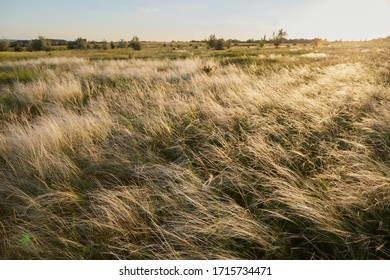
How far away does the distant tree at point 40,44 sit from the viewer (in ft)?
116

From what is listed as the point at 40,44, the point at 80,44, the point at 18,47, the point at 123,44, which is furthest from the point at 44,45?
the point at 123,44

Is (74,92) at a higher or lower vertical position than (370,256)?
higher

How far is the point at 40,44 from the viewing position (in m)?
35.8

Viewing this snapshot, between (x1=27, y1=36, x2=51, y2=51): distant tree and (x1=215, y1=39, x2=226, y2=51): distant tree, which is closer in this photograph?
(x1=215, y1=39, x2=226, y2=51): distant tree

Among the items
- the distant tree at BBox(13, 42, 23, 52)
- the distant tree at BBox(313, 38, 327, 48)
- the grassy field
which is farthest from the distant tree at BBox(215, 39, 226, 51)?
the grassy field

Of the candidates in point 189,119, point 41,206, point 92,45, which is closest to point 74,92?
point 189,119

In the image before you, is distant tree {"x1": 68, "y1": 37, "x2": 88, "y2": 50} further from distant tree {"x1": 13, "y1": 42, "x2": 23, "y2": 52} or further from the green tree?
distant tree {"x1": 13, "y1": 42, "x2": 23, "y2": 52}

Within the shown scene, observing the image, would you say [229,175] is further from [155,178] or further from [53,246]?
[53,246]

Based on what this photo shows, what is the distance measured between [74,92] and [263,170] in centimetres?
527

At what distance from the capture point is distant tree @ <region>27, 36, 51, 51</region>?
3534cm

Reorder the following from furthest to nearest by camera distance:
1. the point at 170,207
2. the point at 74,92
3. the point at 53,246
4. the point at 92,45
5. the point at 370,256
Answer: the point at 92,45
the point at 74,92
the point at 170,207
the point at 53,246
the point at 370,256

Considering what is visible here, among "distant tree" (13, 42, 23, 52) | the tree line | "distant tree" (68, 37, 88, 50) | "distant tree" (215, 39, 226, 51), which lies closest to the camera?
"distant tree" (215, 39, 226, 51)

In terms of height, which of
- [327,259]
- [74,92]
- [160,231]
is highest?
[74,92]

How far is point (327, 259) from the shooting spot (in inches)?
59.7
